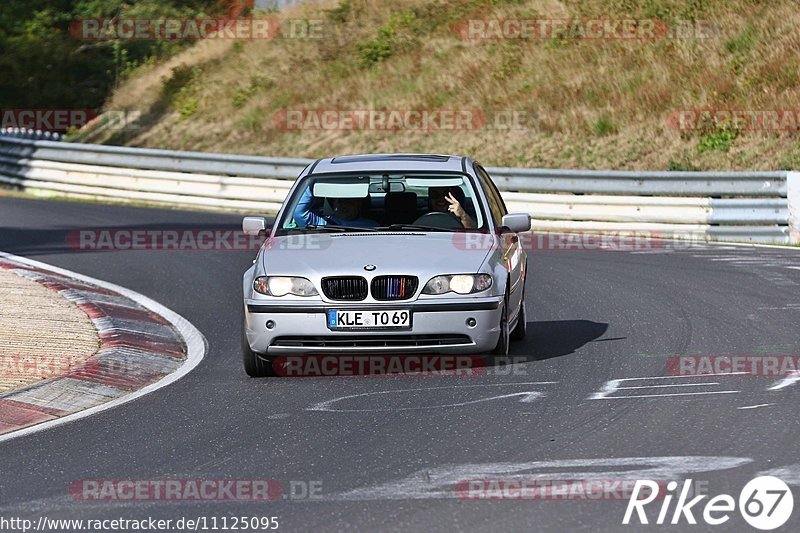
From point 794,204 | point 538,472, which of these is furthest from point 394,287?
point 794,204

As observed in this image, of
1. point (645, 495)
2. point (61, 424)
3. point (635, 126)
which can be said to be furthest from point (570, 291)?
point (635, 126)

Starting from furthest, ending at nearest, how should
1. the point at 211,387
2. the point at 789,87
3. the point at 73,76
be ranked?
the point at 73,76 < the point at 789,87 < the point at 211,387

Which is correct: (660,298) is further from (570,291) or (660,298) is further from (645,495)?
(645,495)

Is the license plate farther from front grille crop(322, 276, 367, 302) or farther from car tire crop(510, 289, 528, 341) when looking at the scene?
car tire crop(510, 289, 528, 341)

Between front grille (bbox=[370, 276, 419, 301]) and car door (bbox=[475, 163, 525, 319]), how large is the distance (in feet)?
3.26

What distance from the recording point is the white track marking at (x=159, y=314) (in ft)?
27.5

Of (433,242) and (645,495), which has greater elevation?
(433,242)

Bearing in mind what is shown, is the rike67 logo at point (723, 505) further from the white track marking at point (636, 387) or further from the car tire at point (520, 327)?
the car tire at point (520, 327)

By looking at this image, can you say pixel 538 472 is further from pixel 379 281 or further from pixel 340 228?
pixel 340 228

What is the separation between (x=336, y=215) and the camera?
10.5m

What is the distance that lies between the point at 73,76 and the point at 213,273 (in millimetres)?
28489

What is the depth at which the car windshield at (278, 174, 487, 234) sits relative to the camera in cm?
1044

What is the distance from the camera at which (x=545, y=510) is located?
5.86m

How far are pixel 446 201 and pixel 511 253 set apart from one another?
0.65 m
